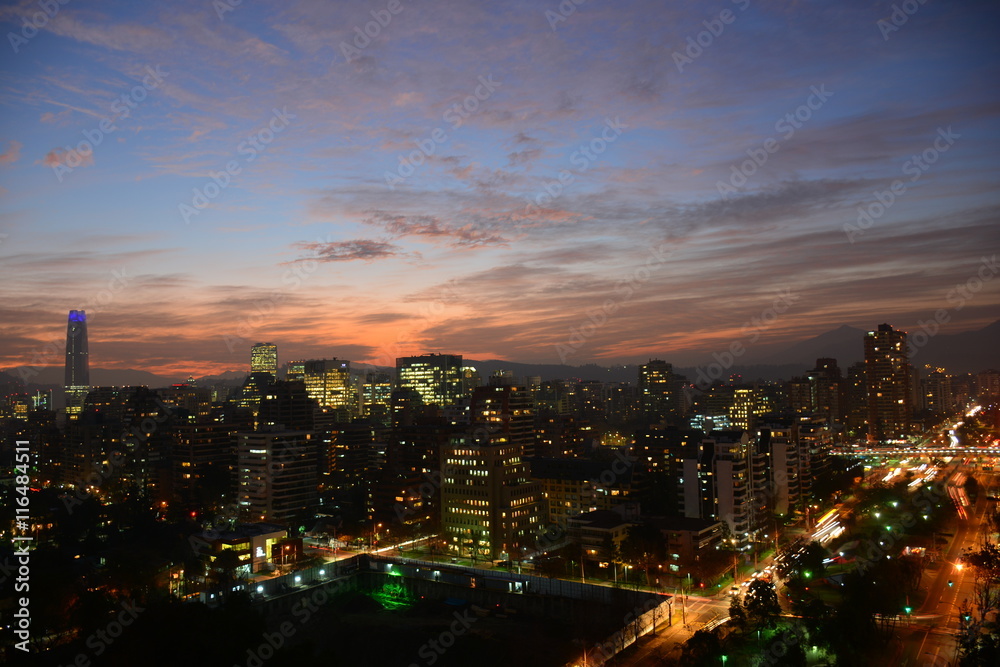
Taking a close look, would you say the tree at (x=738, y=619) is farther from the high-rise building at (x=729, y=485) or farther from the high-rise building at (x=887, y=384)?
the high-rise building at (x=887, y=384)

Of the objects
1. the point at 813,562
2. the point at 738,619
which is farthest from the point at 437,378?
the point at 738,619

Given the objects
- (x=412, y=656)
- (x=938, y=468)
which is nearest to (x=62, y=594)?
(x=412, y=656)

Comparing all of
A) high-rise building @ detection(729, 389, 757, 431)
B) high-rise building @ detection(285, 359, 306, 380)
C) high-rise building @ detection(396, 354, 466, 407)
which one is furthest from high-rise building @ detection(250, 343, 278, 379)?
high-rise building @ detection(729, 389, 757, 431)

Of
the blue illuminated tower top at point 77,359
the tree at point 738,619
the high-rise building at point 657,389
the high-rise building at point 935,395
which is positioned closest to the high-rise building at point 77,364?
the blue illuminated tower top at point 77,359

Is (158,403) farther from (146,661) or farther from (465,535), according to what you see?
(146,661)

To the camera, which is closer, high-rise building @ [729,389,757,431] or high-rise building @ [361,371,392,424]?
high-rise building @ [729,389,757,431]

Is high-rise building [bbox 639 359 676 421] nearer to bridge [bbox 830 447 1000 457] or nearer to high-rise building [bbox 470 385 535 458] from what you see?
bridge [bbox 830 447 1000 457]

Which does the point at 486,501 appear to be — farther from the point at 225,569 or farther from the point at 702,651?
the point at 702,651
